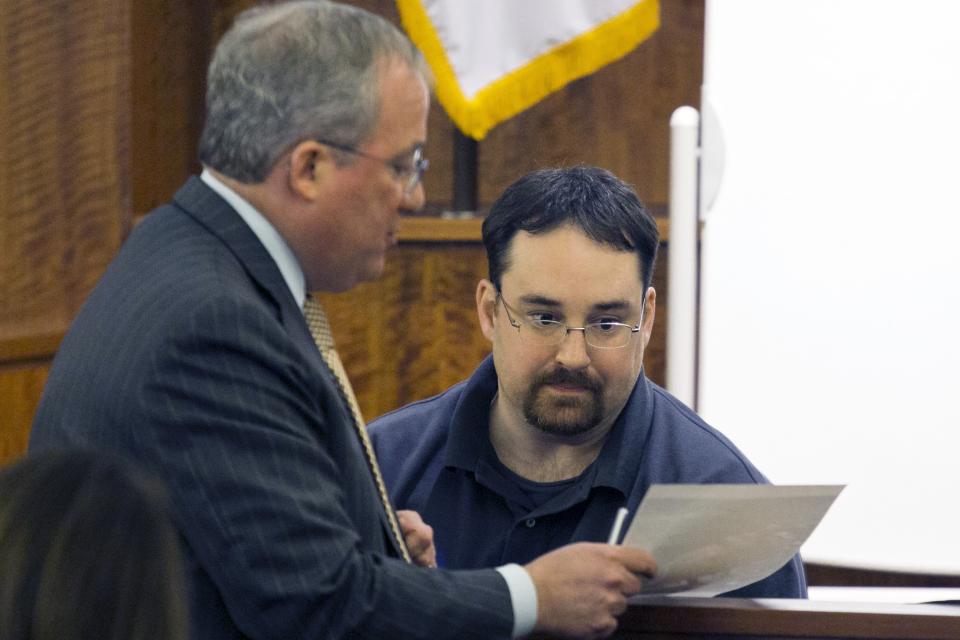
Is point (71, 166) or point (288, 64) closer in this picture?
point (288, 64)

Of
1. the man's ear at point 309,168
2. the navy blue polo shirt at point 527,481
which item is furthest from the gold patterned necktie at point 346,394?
the navy blue polo shirt at point 527,481

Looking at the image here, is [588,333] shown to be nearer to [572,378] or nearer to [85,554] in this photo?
[572,378]

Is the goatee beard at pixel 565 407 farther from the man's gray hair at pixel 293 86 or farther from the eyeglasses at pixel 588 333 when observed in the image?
the man's gray hair at pixel 293 86

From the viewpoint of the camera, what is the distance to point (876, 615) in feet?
5.05

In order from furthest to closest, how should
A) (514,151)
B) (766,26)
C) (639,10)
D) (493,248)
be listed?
(514,151), (639,10), (766,26), (493,248)

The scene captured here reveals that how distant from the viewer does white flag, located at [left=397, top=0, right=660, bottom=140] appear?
10.3ft

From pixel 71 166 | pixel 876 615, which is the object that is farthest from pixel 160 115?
pixel 876 615

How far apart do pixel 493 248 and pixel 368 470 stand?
28.3 inches

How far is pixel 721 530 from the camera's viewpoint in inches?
61.0

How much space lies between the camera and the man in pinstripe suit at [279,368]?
1.36m

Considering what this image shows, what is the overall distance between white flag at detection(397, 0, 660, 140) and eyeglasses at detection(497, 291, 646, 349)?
112 cm

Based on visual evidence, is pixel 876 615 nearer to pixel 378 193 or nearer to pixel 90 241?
pixel 378 193

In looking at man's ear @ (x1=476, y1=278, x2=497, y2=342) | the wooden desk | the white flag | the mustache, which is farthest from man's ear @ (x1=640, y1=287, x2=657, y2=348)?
the white flag

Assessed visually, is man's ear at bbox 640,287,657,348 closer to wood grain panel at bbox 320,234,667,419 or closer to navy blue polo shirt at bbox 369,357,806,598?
navy blue polo shirt at bbox 369,357,806,598
